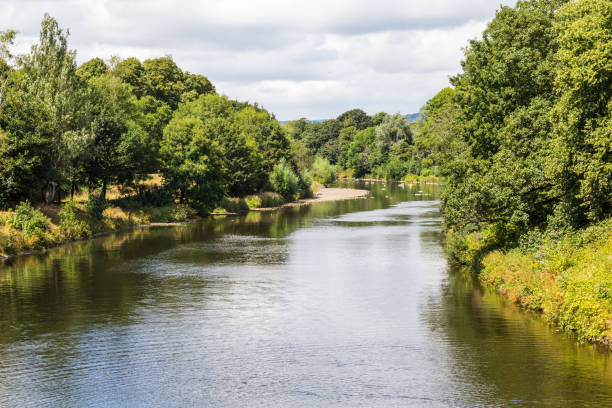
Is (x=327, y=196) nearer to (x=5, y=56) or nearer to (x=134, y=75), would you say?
(x=134, y=75)

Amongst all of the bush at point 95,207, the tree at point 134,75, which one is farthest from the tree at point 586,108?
the tree at point 134,75

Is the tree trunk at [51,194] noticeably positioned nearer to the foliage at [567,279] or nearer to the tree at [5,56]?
the tree at [5,56]

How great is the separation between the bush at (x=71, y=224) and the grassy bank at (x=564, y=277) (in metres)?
38.4

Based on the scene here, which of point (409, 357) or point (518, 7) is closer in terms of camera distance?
point (409, 357)

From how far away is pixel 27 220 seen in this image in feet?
170

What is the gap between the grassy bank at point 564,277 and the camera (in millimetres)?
24656

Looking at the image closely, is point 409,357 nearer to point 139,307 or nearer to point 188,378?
point 188,378

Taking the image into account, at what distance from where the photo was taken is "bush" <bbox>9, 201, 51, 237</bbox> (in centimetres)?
5112

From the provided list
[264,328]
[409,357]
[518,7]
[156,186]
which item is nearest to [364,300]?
[264,328]

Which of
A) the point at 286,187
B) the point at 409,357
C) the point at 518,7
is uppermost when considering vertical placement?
the point at 518,7

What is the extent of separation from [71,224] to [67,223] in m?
0.52

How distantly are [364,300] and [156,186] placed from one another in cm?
5132

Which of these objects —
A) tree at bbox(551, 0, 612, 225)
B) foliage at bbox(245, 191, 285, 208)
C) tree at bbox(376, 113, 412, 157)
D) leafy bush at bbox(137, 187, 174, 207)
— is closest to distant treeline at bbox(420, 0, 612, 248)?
tree at bbox(551, 0, 612, 225)

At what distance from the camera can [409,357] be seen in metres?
24.3
